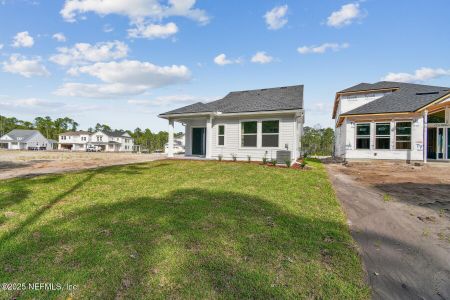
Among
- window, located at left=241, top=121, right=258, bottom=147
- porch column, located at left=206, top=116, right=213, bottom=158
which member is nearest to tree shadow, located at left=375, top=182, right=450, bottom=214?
window, located at left=241, top=121, right=258, bottom=147

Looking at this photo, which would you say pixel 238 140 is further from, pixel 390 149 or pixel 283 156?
pixel 390 149

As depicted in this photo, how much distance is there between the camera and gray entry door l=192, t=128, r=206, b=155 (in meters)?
17.5

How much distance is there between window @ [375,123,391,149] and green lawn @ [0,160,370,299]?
12771 millimetres

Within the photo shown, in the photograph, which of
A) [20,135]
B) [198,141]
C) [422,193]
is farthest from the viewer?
[20,135]

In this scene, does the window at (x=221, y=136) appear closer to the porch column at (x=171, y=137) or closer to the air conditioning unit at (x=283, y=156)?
the porch column at (x=171, y=137)

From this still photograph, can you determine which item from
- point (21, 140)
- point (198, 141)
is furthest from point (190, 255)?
point (21, 140)

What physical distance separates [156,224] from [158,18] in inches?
612

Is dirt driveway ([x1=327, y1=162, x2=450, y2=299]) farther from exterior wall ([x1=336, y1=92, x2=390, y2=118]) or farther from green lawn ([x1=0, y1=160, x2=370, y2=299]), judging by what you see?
exterior wall ([x1=336, y1=92, x2=390, y2=118])

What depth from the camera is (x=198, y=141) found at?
17.7 m

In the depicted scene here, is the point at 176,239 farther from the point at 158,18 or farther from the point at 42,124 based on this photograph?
the point at 42,124

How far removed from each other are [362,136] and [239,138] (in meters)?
8.73

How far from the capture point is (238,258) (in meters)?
2.86

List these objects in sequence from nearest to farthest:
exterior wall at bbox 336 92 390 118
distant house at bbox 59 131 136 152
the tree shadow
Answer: the tree shadow → exterior wall at bbox 336 92 390 118 → distant house at bbox 59 131 136 152

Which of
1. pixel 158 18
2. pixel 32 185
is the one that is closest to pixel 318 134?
pixel 158 18
